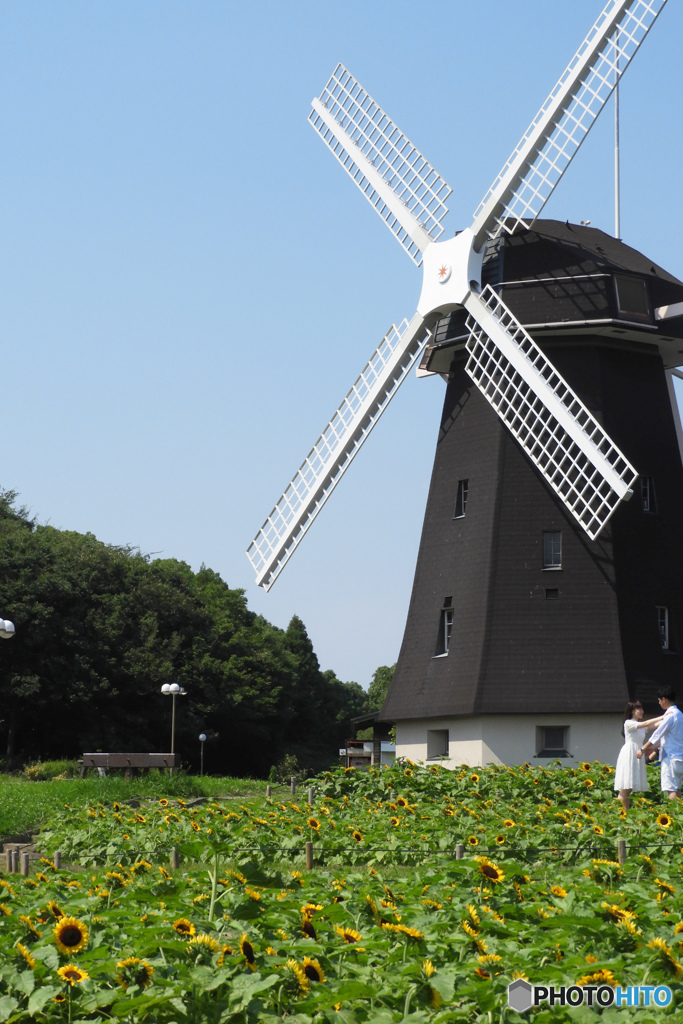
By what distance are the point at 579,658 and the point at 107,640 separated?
25399 mm

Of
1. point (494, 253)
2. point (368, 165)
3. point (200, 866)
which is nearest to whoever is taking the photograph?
point (200, 866)

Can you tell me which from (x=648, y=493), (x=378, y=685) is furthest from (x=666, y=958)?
(x=378, y=685)

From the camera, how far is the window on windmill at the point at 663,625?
21.4 m

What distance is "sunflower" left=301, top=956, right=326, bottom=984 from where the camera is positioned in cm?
456

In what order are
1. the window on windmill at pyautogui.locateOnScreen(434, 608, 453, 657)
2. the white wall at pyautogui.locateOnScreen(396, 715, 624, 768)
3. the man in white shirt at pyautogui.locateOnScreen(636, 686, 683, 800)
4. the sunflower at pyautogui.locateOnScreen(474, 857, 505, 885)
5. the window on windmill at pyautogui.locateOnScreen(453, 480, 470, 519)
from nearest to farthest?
the sunflower at pyautogui.locateOnScreen(474, 857, 505, 885), the man in white shirt at pyautogui.locateOnScreen(636, 686, 683, 800), the white wall at pyautogui.locateOnScreen(396, 715, 624, 768), the window on windmill at pyautogui.locateOnScreen(434, 608, 453, 657), the window on windmill at pyautogui.locateOnScreen(453, 480, 470, 519)

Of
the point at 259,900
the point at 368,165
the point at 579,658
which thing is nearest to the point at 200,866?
the point at 259,900

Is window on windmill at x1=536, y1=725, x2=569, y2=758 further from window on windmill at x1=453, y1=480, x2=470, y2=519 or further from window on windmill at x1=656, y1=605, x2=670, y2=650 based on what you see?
window on windmill at x1=453, y1=480, x2=470, y2=519

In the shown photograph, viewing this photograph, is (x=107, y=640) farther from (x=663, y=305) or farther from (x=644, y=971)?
(x=644, y=971)

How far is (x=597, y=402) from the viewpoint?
21.6 m

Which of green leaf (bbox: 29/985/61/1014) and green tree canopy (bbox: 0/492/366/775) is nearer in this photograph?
green leaf (bbox: 29/985/61/1014)

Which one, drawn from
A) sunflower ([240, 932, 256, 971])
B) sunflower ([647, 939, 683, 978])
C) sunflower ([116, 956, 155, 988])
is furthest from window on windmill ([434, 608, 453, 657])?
sunflower ([116, 956, 155, 988])

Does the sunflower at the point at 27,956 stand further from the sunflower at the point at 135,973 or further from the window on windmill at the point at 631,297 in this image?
the window on windmill at the point at 631,297

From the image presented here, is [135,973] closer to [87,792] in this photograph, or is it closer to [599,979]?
[599,979]

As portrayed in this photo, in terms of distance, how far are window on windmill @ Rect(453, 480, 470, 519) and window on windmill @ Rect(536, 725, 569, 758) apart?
169 inches
